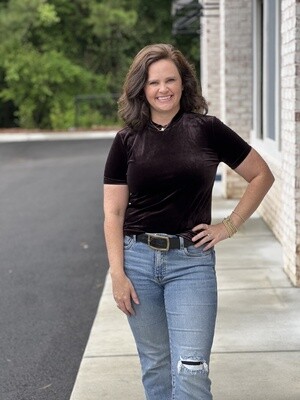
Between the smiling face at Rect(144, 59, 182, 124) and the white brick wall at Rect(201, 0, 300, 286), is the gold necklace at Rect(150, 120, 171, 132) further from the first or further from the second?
the white brick wall at Rect(201, 0, 300, 286)

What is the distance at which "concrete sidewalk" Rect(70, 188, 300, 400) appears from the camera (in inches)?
210

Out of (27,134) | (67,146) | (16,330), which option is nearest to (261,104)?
(16,330)

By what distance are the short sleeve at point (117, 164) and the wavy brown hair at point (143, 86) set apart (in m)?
0.10

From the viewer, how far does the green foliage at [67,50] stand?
36.7 m

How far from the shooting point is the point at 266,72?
11523mm

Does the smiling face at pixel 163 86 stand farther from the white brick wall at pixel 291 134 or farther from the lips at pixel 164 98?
the white brick wall at pixel 291 134

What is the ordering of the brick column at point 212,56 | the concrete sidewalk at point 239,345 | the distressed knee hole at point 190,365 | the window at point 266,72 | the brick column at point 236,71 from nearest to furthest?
the distressed knee hole at point 190,365 → the concrete sidewalk at point 239,345 → the window at point 266,72 → the brick column at point 236,71 → the brick column at point 212,56

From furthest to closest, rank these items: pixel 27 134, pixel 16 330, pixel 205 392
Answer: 1. pixel 27 134
2. pixel 16 330
3. pixel 205 392

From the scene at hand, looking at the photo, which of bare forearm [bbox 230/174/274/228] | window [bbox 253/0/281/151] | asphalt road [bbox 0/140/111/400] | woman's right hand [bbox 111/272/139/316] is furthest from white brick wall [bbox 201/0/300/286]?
woman's right hand [bbox 111/272/139/316]

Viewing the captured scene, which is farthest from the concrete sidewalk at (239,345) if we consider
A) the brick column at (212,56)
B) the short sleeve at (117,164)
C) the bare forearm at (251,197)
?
the brick column at (212,56)

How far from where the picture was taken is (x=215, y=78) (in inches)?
689

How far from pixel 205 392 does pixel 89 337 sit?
3045 millimetres

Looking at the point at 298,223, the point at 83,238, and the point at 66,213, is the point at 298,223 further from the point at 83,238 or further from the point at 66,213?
the point at 66,213

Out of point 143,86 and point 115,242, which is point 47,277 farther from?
point 143,86
